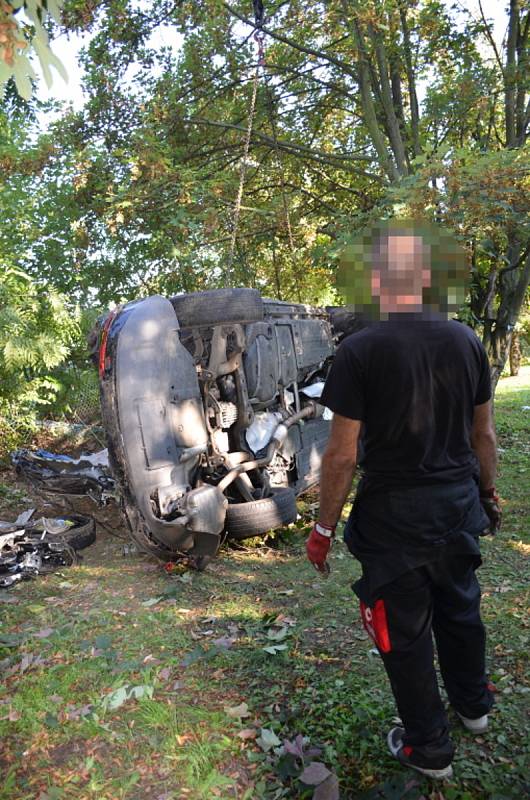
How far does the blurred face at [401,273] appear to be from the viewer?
6.92ft

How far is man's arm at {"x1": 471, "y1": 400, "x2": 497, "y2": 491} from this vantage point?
230cm

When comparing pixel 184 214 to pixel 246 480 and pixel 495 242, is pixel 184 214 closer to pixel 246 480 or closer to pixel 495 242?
pixel 495 242

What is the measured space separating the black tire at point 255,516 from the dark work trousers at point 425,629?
7.22 ft

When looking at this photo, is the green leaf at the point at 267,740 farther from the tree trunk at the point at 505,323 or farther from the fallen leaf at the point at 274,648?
the tree trunk at the point at 505,323

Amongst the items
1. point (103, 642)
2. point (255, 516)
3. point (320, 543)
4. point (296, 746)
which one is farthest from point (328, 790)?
point (255, 516)

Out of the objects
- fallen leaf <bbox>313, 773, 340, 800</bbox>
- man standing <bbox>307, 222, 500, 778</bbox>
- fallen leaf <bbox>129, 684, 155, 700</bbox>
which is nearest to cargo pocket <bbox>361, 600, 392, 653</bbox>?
man standing <bbox>307, 222, 500, 778</bbox>

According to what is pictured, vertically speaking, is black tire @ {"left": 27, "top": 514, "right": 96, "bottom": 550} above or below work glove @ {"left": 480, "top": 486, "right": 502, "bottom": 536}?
below

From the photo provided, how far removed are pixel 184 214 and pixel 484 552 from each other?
547 cm

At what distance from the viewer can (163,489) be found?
409cm

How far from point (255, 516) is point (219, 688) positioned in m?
1.59

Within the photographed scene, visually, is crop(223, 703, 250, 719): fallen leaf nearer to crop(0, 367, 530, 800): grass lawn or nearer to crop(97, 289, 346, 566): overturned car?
crop(0, 367, 530, 800): grass lawn

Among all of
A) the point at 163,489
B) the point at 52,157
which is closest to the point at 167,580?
the point at 163,489

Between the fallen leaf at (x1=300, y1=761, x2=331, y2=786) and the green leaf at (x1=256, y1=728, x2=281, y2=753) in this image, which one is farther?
the green leaf at (x1=256, y1=728, x2=281, y2=753)

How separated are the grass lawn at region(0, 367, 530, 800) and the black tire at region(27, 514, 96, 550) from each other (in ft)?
1.55
